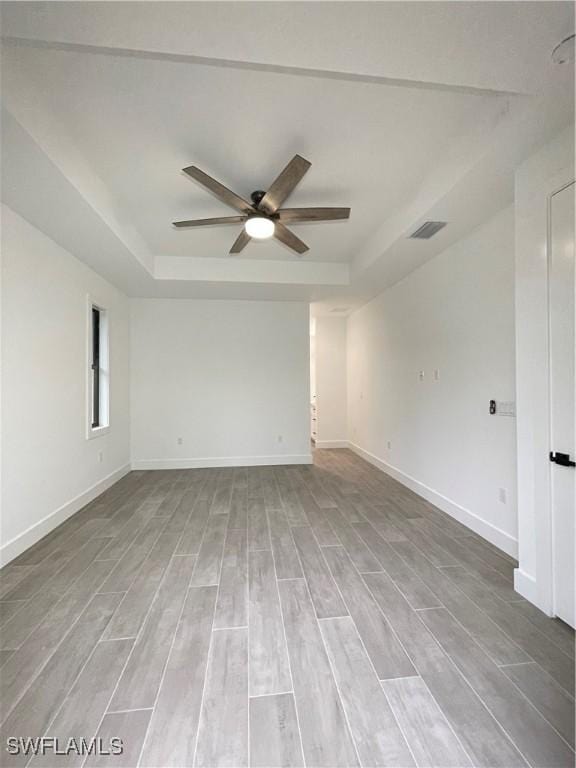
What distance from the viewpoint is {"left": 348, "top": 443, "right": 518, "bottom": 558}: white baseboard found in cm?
272

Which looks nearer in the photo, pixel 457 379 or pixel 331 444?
pixel 457 379

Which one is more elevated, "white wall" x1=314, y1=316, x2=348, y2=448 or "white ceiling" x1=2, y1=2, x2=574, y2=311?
"white ceiling" x1=2, y1=2, x2=574, y2=311

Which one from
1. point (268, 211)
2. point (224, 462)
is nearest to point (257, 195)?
point (268, 211)

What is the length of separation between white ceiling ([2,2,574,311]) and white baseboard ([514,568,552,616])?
2541 millimetres

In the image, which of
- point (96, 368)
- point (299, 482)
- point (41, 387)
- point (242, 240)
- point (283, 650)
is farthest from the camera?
point (299, 482)

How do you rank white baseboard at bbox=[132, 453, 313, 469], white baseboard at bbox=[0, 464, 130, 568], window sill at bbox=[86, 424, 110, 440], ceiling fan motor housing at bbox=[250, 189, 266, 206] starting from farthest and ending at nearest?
white baseboard at bbox=[132, 453, 313, 469] < window sill at bbox=[86, 424, 110, 440] < ceiling fan motor housing at bbox=[250, 189, 266, 206] < white baseboard at bbox=[0, 464, 130, 568]

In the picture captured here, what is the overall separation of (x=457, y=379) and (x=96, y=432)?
4070mm

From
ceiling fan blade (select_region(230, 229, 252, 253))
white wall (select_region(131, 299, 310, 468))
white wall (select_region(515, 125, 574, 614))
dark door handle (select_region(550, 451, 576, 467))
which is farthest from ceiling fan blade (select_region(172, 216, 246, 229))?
white wall (select_region(131, 299, 310, 468))

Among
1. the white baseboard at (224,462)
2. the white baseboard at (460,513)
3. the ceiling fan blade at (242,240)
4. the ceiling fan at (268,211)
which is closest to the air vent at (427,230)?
the ceiling fan at (268,211)

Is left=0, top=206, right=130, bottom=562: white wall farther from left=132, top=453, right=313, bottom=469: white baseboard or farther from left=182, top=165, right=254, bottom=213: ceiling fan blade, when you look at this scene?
left=182, top=165, right=254, bottom=213: ceiling fan blade

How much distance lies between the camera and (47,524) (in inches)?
122

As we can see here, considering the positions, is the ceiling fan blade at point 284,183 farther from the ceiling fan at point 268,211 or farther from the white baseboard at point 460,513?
the white baseboard at point 460,513

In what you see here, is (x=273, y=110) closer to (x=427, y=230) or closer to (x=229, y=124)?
(x=229, y=124)

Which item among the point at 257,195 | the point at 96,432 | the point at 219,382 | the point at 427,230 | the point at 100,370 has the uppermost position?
the point at 257,195
